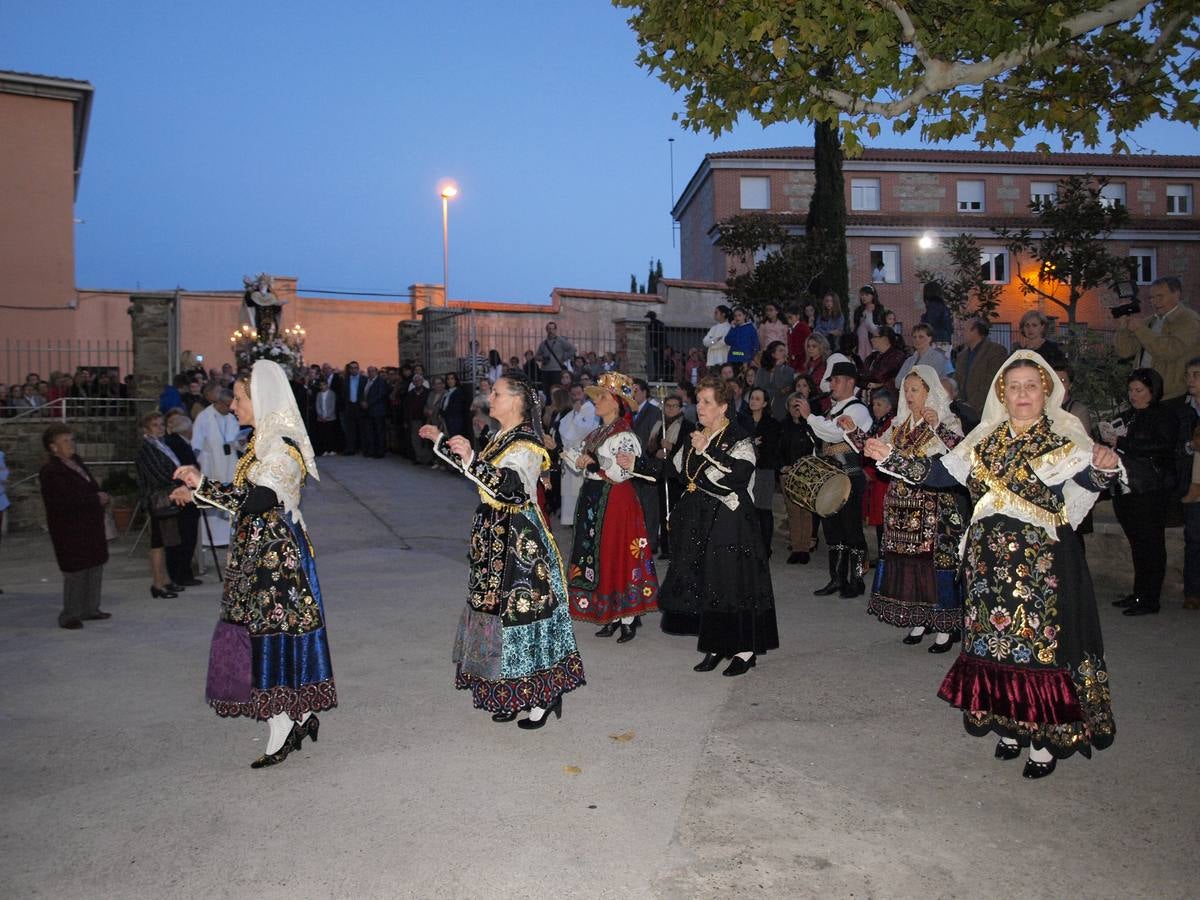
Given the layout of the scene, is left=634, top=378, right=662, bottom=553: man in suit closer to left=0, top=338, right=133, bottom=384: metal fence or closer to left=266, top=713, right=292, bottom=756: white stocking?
left=266, top=713, right=292, bottom=756: white stocking

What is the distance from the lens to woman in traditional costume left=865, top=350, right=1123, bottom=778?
481 cm

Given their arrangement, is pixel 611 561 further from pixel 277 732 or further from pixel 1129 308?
pixel 1129 308

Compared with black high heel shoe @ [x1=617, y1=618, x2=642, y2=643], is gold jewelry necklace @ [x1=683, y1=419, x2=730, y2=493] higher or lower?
higher

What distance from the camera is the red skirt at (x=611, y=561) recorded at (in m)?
7.69

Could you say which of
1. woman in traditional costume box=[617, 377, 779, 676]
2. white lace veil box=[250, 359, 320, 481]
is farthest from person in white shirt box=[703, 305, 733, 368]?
white lace veil box=[250, 359, 320, 481]

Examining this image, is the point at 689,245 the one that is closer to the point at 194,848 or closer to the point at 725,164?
the point at 725,164

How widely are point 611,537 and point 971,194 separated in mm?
39860

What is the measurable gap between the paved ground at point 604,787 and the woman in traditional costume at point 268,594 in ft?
1.14

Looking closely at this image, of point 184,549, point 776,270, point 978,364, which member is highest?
point 776,270

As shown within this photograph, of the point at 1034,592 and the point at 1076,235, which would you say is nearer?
the point at 1034,592

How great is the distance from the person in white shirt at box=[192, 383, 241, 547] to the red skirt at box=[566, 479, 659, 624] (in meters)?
5.56

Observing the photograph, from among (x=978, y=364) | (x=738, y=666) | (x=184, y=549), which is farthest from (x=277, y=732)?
(x=978, y=364)

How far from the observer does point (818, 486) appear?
8.57m

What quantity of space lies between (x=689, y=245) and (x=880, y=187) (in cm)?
923
